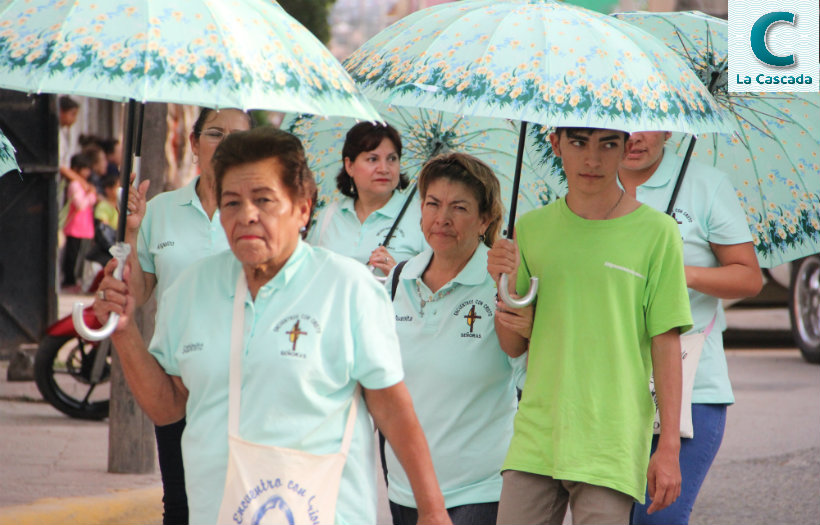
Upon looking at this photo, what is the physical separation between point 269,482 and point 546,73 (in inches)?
61.7

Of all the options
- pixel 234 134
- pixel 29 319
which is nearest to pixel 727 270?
pixel 234 134

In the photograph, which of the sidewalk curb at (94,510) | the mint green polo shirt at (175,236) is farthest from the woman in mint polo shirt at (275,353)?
the sidewalk curb at (94,510)

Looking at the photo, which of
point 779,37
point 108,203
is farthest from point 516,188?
point 108,203

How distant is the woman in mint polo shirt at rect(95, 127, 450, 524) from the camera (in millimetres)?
3043

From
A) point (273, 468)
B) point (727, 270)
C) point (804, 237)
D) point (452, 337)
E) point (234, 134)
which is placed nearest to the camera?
point (273, 468)

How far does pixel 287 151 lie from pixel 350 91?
12.0 inches

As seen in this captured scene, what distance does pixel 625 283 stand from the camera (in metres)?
3.84

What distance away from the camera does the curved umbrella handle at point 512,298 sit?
3910mm

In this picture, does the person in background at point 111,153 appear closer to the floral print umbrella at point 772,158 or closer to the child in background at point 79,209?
the child in background at point 79,209

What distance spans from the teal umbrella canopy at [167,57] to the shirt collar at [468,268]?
1073 mm

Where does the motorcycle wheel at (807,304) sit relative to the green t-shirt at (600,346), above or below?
below

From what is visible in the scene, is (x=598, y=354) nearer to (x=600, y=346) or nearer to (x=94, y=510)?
(x=600, y=346)

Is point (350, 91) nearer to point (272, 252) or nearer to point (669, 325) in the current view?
point (272, 252)

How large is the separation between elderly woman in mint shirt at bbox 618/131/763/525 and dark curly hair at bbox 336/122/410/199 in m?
1.33
